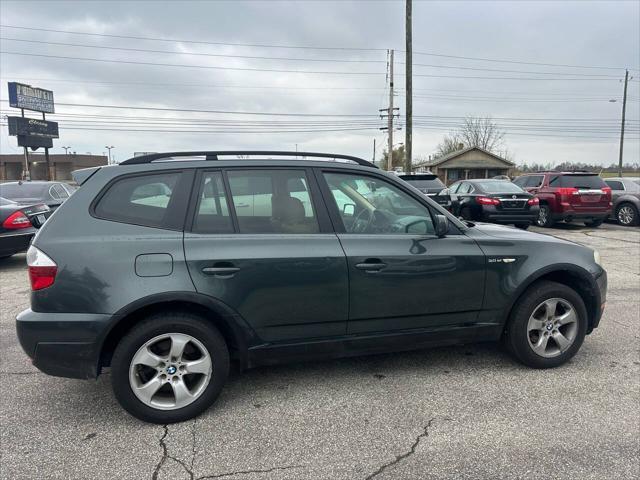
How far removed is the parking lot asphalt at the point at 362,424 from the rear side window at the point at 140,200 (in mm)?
1345

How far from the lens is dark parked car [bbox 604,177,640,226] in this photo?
1405cm

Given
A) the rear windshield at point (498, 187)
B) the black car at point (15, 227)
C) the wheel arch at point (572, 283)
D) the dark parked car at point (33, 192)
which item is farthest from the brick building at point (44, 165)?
the wheel arch at point (572, 283)

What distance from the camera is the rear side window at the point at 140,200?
292 cm

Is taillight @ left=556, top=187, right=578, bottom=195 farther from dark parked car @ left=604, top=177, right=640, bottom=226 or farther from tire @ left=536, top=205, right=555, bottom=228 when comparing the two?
dark parked car @ left=604, top=177, right=640, bottom=226

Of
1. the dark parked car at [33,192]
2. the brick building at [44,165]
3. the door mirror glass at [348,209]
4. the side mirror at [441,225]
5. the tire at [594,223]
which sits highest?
the brick building at [44,165]

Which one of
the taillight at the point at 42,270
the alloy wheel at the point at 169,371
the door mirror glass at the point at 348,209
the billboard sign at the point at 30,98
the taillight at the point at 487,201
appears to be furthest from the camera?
the billboard sign at the point at 30,98

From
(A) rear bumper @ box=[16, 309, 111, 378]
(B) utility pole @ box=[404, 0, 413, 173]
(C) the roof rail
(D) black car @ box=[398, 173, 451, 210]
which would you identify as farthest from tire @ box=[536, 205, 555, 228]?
(A) rear bumper @ box=[16, 309, 111, 378]

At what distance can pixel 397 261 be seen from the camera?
3.21 meters

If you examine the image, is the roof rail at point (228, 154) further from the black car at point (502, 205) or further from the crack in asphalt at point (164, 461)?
the black car at point (502, 205)

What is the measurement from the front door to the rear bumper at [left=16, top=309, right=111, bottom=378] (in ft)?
5.48

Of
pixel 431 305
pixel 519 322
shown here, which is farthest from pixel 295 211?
pixel 519 322

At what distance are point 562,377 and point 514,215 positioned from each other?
8885 mm

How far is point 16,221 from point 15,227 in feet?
0.34

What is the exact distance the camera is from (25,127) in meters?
40.9
